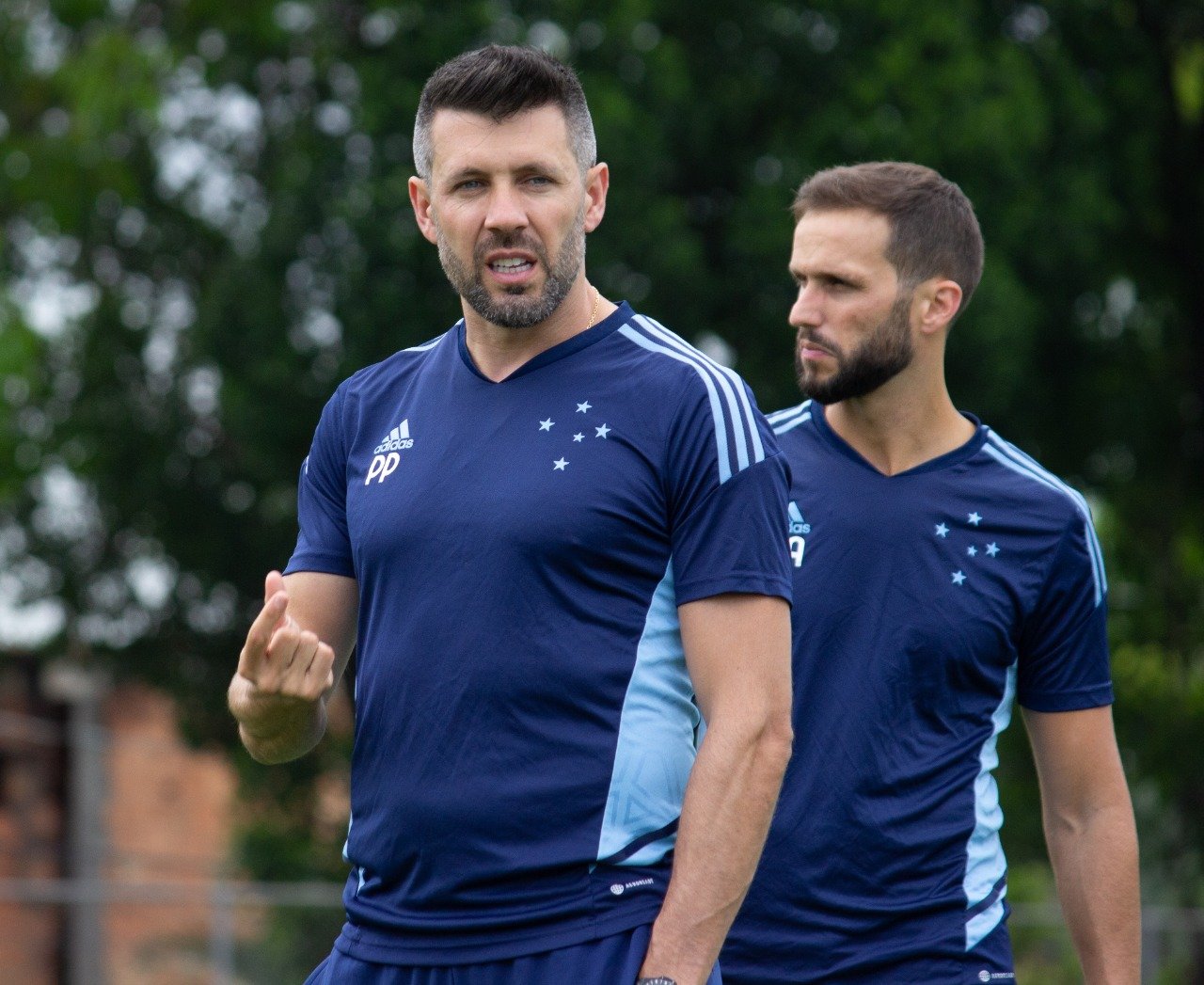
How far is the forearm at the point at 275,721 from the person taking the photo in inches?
121

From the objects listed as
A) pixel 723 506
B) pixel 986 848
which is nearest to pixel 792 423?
pixel 986 848

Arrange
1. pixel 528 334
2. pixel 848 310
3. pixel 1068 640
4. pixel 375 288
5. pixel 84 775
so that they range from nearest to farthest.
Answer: pixel 528 334
pixel 1068 640
pixel 848 310
pixel 375 288
pixel 84 775

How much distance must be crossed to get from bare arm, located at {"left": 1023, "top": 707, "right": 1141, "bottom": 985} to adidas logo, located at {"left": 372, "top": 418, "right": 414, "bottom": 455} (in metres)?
1.83

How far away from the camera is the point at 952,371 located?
1140cm

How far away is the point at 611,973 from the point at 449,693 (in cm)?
51

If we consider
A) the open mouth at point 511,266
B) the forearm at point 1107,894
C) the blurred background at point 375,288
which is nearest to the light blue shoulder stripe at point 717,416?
the open mouth at point 511,266

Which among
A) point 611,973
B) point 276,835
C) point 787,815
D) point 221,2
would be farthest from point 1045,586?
point 276,835

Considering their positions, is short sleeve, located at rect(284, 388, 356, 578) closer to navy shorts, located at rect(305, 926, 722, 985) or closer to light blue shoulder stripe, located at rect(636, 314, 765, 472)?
light blue shoulder stripe, located at rect(636, 314, 765, 472)

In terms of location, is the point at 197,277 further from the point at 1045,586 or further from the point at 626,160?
the point at 1045,586

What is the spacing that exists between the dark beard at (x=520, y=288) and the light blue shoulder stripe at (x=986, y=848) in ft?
5.39

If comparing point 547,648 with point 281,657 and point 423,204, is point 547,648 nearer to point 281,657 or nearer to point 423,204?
point 281,657

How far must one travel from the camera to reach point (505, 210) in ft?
10.2

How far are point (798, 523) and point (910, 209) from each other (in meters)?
0.85

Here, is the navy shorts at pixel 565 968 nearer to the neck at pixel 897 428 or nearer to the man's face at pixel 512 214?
the man's face at pixel 512 214
